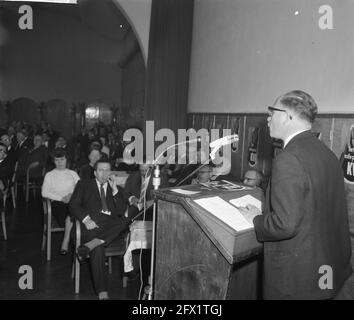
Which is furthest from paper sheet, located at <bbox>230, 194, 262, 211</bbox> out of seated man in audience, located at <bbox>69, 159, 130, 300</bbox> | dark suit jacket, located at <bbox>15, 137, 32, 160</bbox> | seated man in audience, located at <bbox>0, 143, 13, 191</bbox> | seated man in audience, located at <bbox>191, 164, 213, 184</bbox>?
dark suit jacket, located at <bbox>15, 137, 32, 160</bbox>

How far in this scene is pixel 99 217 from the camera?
4055mm

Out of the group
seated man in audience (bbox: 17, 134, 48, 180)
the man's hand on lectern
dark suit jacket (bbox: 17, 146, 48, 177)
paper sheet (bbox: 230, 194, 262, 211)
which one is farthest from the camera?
dark suit jacket (bbox: 17, 146, 48, 177)

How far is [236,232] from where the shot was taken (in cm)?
194

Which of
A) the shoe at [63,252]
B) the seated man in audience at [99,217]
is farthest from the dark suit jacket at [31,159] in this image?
the seated man in audience at [99,217]

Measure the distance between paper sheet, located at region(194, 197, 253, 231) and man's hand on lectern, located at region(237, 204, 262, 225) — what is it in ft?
0.06

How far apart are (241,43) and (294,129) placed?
4.36 m

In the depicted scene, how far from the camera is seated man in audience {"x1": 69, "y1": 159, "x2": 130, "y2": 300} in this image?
3628 millimetres

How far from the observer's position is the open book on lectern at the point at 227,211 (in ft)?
6.59

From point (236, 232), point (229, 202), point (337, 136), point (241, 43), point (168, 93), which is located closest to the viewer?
point (236, 232)

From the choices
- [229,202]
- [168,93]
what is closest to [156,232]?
[229,202]

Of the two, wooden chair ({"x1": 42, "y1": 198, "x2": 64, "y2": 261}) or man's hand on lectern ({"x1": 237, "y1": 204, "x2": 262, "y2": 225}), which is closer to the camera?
man's hand on lectern ({"x1": 237, "y1": 204, "x2": 262, "y2": 225})

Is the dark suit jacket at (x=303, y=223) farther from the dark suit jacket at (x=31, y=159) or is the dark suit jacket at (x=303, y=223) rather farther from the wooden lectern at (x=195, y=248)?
the dark suit jacket at (x=31, y=159)

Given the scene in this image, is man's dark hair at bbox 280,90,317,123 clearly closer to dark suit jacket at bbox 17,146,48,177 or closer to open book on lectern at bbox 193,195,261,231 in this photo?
open book on lectern at bbox 193,195,261,231
